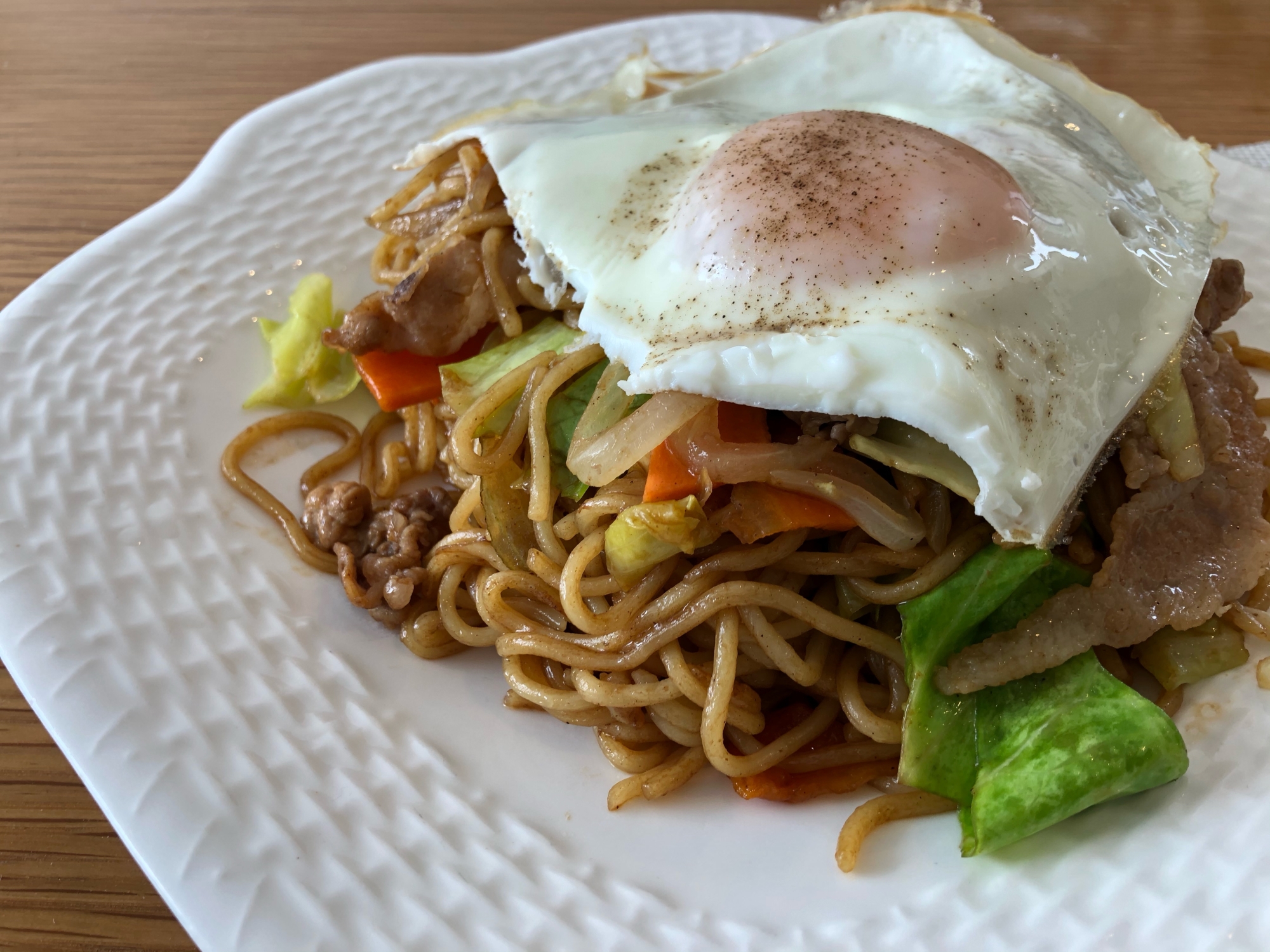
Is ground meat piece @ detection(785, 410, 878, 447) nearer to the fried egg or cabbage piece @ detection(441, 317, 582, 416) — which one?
the fried egg

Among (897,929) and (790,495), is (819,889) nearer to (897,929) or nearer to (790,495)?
(897,929)

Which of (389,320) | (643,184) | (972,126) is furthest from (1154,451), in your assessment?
(389,320)

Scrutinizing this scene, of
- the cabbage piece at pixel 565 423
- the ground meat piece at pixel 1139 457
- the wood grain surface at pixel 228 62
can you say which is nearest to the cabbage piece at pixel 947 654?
the ground meat piece at pixel 1139 457

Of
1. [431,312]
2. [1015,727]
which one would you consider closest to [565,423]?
[431,312]

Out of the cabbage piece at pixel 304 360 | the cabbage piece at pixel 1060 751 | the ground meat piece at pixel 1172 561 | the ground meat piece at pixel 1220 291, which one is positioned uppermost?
the cabbage piece at pixel 304 360

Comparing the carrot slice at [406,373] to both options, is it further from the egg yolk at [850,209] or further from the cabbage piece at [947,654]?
the cabbage piece at [947,654]

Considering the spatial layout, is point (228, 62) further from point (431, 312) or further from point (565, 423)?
point (565, 423)
